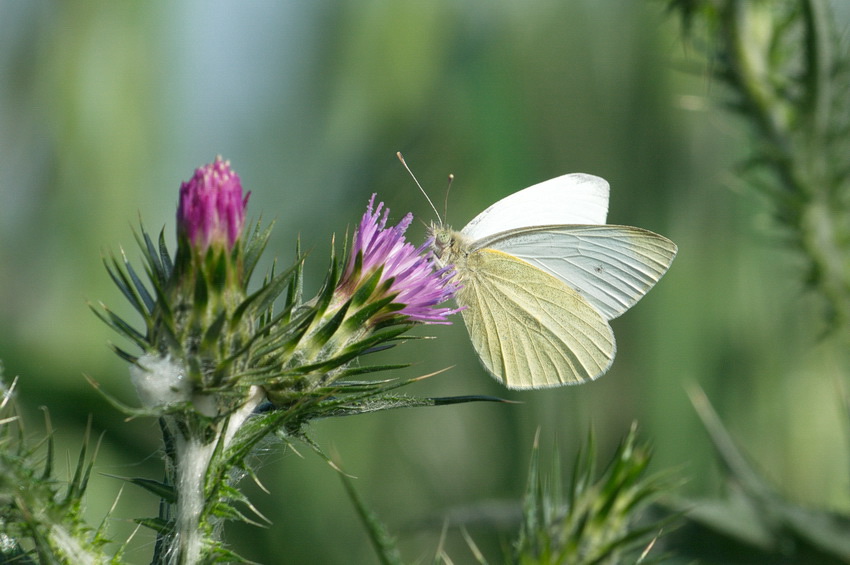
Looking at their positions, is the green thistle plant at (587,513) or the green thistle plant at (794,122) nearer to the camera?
the green thistle plant at (587,513)

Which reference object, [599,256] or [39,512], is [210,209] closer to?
[39,512]

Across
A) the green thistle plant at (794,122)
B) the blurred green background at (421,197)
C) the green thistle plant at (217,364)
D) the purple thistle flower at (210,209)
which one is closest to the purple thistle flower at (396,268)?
the green thistle plant at (217,364)

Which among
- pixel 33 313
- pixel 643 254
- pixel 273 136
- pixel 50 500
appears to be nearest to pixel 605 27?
pixel 273 136

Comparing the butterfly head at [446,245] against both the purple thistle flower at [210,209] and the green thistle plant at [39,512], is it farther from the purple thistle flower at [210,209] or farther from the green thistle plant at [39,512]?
the green thistle plant at [39,512]

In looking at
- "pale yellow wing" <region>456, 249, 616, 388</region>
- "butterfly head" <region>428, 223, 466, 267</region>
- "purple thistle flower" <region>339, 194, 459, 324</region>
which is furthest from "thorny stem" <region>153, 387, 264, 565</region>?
"pale yellow wing" <region>456, 249, 616, 388</region>

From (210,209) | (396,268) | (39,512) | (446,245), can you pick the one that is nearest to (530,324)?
(446,245)

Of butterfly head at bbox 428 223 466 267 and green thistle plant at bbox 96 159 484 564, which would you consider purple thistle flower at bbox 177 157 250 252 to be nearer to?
green thistle plant at bbox 96 159 484 564
